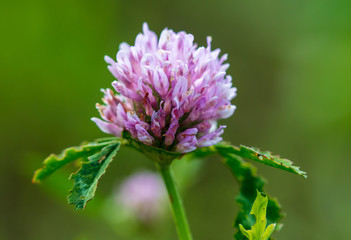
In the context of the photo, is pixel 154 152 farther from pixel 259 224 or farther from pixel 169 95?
pixel 259 224

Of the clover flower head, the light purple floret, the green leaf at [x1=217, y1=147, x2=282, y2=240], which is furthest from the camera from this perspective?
the clover flower head

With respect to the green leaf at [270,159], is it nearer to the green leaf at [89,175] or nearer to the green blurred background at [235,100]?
the green leaf at [89,175]

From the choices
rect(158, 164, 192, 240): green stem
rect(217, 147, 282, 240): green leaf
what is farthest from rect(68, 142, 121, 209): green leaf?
rect(217, 147, 282, 240): green leaf

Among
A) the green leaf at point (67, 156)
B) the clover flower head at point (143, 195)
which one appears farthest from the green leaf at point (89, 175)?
the clover flower head at point (143, 195)

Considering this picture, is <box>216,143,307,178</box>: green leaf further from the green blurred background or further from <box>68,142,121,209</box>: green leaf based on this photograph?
the green blurred background

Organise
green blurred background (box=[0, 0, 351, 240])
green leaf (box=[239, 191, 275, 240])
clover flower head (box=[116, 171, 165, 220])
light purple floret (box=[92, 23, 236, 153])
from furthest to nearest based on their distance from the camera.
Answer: green blurred background (box=[0, 0, 351, 240]) → clover flower head (box=[116, 171, 165, 220]) → light purple floret (box=[92, 23, 236, 153]) → green leaf (box=[239, 191, 275, 240])

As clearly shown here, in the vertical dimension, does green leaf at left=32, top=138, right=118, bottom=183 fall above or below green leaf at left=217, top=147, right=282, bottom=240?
above

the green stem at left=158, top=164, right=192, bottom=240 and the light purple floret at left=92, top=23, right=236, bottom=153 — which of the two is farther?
the green stem at left=158, top=164, right=192, bottom=240

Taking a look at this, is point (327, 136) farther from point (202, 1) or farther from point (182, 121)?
point (182, 121)
